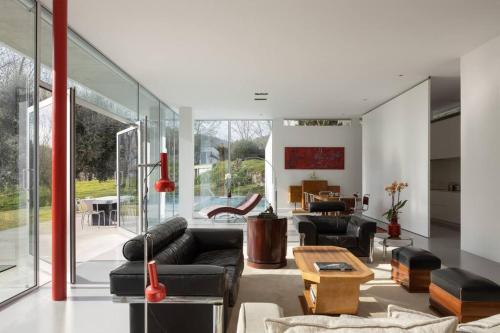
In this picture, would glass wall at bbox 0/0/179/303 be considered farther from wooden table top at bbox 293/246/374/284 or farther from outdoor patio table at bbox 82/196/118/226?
wooden table top at bbox 293/246/374/284

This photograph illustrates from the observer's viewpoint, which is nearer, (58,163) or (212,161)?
(58,163)

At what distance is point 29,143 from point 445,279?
4272mm

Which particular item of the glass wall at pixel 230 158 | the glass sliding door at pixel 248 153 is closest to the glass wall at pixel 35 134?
the glass wall at pixel 230 158

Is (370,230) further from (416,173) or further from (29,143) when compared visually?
(29,143)

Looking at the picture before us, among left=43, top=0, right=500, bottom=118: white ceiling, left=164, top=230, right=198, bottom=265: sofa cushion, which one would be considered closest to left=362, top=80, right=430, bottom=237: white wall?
left=43, top=0, right=500, bottom=118: white ceiling

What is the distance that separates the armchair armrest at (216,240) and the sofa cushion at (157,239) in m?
0.31

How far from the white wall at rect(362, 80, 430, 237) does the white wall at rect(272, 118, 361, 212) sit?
1.49m

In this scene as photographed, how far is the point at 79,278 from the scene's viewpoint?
472cm

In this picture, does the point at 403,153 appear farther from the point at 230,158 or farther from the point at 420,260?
the point at 230,158

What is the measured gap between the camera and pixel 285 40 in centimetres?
563

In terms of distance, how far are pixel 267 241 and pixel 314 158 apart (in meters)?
8.53

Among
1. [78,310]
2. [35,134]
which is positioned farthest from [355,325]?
[35,134]

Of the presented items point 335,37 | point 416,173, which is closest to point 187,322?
point 335,37

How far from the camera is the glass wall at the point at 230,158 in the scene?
13.2 meters
